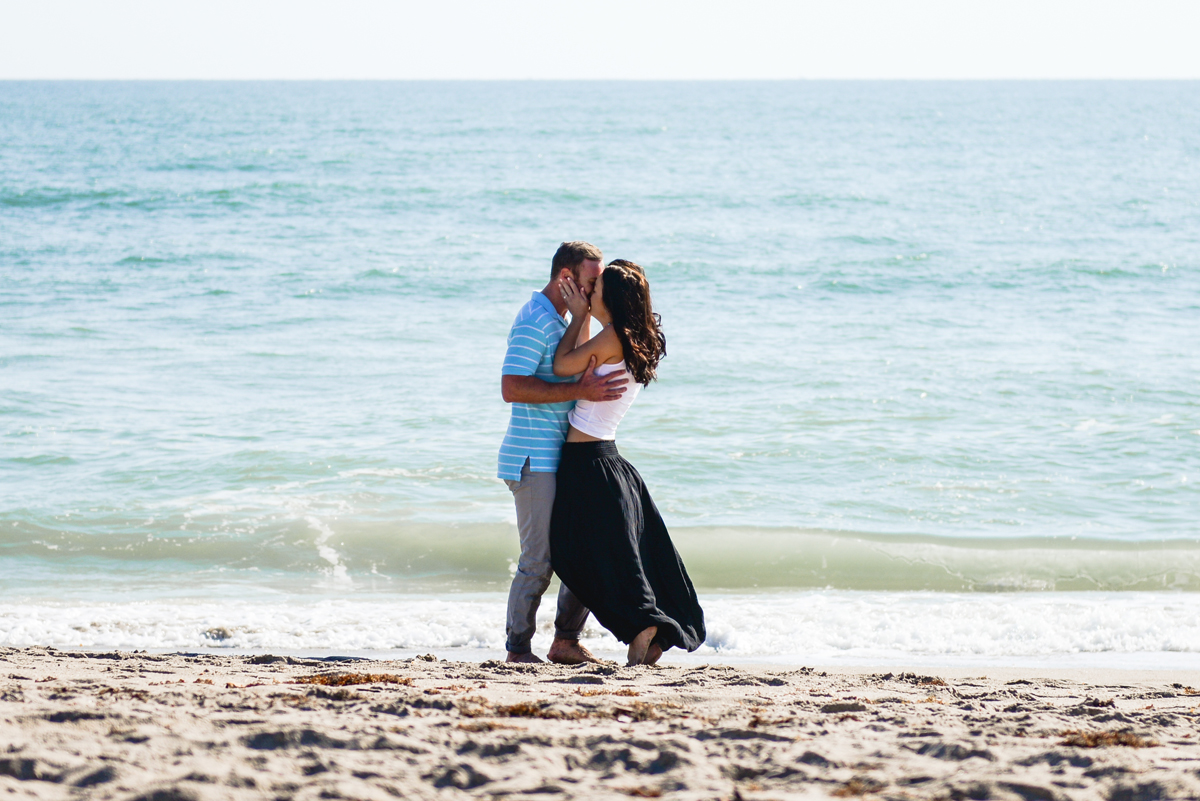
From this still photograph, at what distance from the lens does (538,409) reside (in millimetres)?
4457

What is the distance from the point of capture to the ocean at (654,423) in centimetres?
627

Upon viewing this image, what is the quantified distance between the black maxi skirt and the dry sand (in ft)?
1.48

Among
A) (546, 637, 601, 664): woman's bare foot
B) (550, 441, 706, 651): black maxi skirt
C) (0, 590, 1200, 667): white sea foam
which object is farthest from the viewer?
(0, 590, 1200, 667): white sea foam

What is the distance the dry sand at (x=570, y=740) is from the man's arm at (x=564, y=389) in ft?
3.71

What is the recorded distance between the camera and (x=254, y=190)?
2681 cm

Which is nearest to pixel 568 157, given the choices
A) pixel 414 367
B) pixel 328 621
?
pixel 414 367

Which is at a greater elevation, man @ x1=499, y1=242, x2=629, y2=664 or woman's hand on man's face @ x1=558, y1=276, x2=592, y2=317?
woman's hand on man's face @ x1=558, y1=276, x2=592, y2=317

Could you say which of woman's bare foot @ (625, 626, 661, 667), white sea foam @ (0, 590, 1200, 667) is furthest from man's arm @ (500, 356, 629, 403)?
white sea foam @ (0, 590, 1200, 667)

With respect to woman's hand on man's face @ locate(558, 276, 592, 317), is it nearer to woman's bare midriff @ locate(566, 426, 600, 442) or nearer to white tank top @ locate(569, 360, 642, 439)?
white tank top @ locate(569, 360, 642, 439)

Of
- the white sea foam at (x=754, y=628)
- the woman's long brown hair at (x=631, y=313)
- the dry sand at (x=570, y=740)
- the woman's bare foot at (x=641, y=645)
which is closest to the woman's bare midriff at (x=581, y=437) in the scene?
the woman's long brown hair at (x=631, y=313)

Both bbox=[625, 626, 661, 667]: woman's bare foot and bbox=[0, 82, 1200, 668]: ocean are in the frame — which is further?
bbox=[0, 82, 1200, 668]: ocean

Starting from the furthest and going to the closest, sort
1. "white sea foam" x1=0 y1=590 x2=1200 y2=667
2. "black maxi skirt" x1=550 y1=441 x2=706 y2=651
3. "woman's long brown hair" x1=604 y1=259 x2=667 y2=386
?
"white sea foam" x1=0 y1=590 x2=1200 y2=667 < "black maxi skirt" x1=550 y1=441 x2=706 y2=651 < "woman's long brown hair" x1=604 y1=259 x2=667 y2=386

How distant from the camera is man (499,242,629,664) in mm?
4309

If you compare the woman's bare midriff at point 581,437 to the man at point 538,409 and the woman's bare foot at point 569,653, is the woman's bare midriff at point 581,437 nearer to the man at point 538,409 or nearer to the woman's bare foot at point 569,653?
the man at point 538,409
